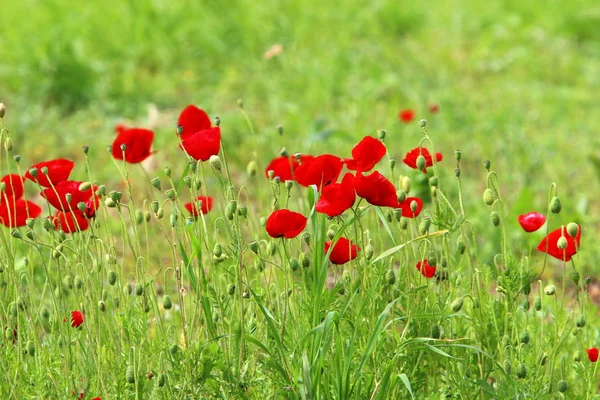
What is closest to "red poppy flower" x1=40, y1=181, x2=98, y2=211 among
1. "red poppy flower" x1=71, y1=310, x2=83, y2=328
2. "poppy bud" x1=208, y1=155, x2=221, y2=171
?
"red poppy flower" x1=71, y1=310, x2=83, y2=328

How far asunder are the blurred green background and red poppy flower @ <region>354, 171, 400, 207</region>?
6.47ft

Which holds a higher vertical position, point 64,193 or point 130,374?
point 64,193

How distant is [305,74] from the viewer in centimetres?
535

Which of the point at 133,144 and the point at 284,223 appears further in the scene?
the point at 133,144

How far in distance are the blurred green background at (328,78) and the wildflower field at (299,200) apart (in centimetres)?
2

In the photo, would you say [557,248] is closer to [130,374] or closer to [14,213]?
[130,374]

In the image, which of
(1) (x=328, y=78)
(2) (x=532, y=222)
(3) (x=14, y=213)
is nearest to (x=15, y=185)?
(3) (x=14, y=213)

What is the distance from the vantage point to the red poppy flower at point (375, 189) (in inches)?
71.2

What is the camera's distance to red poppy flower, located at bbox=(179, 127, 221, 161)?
1.92 metres

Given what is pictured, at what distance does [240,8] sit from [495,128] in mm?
2076

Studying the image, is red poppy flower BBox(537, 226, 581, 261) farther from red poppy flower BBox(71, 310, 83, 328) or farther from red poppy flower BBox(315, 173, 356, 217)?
red poppy flower BBox(71, 310, 83, 328)

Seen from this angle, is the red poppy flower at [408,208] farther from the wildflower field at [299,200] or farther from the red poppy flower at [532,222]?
the red poppy flower at [532,222]

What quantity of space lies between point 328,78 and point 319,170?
3373 millimetres

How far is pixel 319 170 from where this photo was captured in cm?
194
